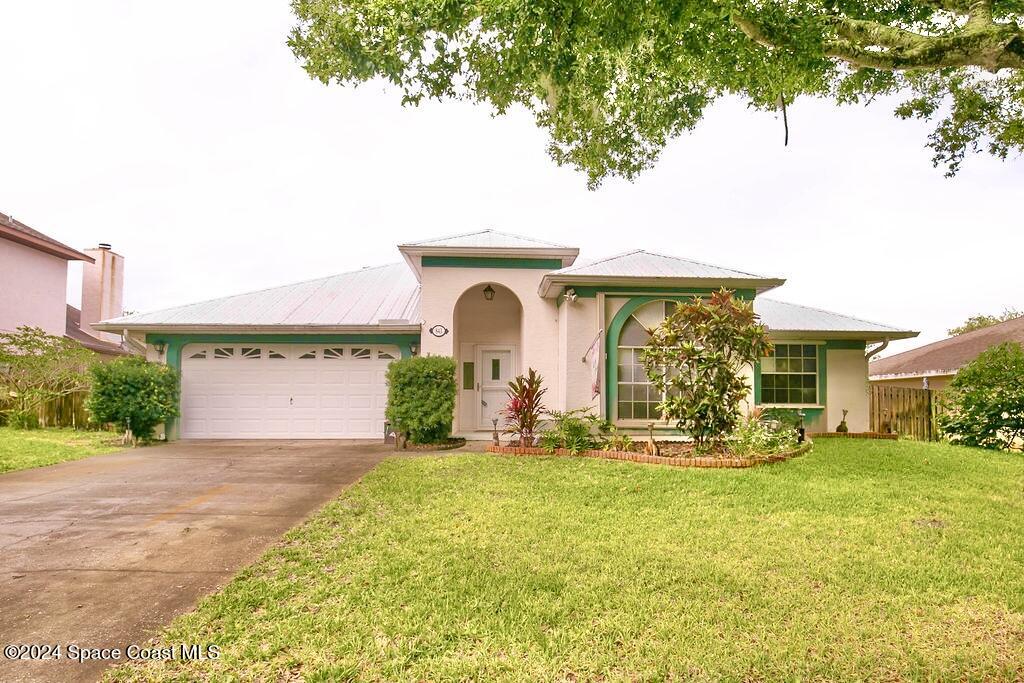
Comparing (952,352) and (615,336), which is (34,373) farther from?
(952,352)

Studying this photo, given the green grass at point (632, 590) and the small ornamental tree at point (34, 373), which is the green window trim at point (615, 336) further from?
the small ornamental tree at point (34, 373)

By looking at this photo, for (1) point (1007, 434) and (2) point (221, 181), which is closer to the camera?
(1) point (1007, 434)

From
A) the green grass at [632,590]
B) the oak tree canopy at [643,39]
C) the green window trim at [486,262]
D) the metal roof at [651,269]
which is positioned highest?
the oak tree canopy at [643,39]

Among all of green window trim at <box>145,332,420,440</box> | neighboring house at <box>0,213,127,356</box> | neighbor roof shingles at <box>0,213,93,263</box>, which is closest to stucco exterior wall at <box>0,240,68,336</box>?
neighboring house at <box>0,213,127,356</box>

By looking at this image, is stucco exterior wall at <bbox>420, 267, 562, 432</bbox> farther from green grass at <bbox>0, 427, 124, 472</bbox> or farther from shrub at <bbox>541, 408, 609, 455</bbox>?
green grass at <bbox>0, 427, 124, 472</bbox>

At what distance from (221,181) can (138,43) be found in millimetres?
8068

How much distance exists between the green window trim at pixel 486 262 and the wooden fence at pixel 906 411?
9251mm

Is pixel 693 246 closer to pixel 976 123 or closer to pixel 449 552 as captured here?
pixel 976 123

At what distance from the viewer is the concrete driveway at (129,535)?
365 cm

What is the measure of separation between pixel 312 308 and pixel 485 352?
447 cm

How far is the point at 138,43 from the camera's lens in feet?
38.5

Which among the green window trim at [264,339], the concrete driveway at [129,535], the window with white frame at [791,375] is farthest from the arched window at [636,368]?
the green window trim at [264,339]

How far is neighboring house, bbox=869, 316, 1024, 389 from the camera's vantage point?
18.1 m

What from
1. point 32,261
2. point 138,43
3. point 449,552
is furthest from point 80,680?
point 32,261
